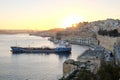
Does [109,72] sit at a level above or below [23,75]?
above

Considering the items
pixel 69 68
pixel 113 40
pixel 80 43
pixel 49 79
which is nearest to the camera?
pixel 69 68

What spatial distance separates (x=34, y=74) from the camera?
38.1ft

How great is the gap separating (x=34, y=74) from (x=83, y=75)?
249 inches

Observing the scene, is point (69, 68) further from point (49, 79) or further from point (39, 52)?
point (39, 52)

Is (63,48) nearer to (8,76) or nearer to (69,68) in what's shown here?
(8,76)

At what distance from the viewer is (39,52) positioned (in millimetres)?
22438

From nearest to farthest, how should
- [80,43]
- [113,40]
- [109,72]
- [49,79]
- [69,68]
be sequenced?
[109,72] < [69,68] < [49,79] < [113,40] < [80,43]

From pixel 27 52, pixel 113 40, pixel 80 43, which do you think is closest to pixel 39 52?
pixel 27 52

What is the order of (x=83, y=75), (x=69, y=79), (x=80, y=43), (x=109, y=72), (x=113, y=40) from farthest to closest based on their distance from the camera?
1. (x=80, y=43)
2. (x=113, y=40)
3. (x=69, y=79)
4. (x=109, y=72)
5. (x=83, y=75)

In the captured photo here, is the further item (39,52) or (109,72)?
(39,52)

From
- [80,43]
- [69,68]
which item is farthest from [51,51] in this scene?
[69,68]

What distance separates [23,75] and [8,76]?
565 millimetres

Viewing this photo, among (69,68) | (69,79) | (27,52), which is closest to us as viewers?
(69,79)

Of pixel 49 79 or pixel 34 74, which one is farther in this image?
pixel 34 74
